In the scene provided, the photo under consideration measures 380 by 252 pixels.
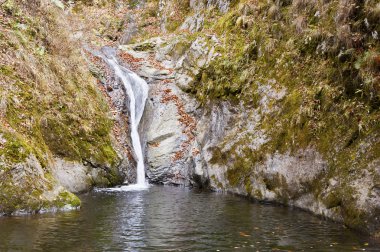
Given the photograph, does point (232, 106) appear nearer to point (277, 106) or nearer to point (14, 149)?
point (277, 106)

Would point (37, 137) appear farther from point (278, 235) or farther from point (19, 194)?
point (278, 235)

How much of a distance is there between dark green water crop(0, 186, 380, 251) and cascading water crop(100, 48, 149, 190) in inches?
210

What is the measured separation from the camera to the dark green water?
22.1 feet

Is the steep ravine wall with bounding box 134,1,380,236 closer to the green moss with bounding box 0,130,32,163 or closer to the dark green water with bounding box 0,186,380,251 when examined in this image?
the dark green water with bounding box 0,186,380,251

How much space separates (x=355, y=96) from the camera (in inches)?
379

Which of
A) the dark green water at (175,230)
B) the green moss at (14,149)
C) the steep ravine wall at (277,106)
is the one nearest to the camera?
the dark green water at (175,230)

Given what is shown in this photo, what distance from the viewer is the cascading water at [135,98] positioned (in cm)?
1648

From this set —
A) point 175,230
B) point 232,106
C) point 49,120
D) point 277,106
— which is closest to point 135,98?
point 232,106

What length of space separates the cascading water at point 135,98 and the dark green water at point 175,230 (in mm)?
5325

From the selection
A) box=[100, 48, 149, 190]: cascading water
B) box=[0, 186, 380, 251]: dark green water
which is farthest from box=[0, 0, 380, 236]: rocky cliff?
box=[0, 186, 380, 251]: dark green water

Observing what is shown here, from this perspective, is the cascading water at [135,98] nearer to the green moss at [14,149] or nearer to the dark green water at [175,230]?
the dark green water at [175,230]

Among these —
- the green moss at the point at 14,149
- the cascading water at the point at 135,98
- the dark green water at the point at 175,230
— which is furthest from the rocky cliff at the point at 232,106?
the dark green water at the point at 175,230

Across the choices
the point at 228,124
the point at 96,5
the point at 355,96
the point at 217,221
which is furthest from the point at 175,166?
the point at 96,5

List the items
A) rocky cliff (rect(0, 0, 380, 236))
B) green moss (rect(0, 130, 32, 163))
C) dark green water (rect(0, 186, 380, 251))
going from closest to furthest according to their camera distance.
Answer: dark green water (rect(0, 186, 380, 251)) < green moss (rect(0, 130, 32, 163)) < rocky cliff (rect(0, 0, 380, 236))
